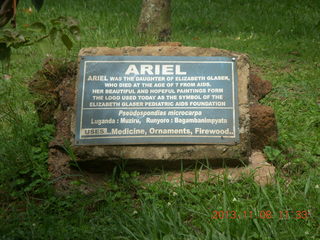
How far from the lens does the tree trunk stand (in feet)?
23.1

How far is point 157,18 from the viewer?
23.3 ft

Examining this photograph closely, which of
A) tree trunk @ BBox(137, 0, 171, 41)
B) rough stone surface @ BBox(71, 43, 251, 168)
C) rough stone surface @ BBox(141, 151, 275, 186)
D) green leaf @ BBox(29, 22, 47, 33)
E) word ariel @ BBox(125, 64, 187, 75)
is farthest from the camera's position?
tree trunk @ BBox(137, 0, 171, 41)

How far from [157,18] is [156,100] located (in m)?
3.72

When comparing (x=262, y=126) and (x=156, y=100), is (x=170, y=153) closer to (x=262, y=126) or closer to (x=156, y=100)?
(x=156, y=100)

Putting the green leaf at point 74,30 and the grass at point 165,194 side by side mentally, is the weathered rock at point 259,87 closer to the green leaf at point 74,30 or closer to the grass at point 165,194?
the grass at point 165,194

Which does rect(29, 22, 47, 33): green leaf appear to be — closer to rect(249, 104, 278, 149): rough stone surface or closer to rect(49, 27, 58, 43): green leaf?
rect(49, 27, 58, 43): green leaf

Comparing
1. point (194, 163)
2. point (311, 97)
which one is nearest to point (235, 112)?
point (194, 163)

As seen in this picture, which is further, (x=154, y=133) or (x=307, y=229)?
(x=154, y=133)

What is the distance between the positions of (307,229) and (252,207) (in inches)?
13.7

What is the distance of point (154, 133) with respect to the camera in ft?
11.6

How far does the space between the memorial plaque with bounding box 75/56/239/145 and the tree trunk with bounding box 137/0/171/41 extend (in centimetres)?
339

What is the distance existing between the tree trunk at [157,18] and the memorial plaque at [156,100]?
134 inches

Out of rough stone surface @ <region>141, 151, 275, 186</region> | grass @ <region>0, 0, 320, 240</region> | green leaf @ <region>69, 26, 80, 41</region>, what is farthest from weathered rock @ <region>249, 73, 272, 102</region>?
green leaf @ <region>69, 26, 80, 41</region>

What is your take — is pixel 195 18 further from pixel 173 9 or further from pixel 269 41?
pixel 269 41
